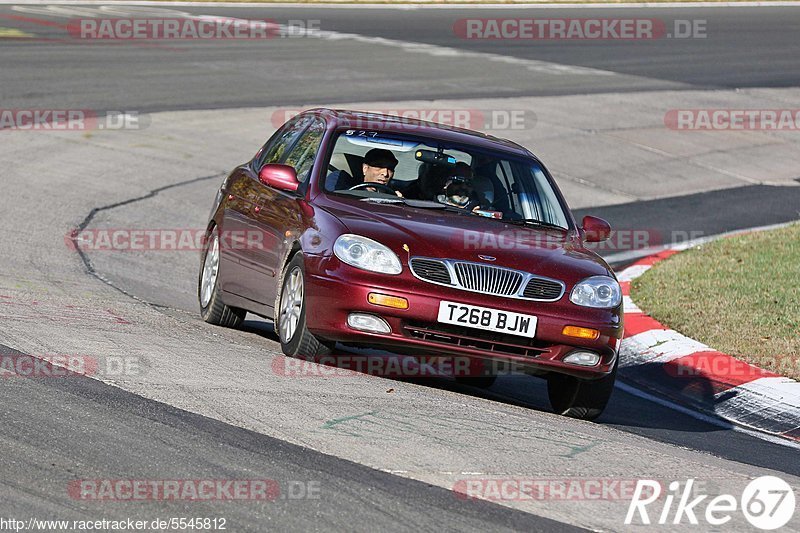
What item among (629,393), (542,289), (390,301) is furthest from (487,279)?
(629,393)

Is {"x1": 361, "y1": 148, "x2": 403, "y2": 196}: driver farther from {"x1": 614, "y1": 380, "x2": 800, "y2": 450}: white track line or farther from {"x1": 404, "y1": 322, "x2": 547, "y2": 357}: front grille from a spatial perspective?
{"x1": 614, "y1": 380, "x2": 800, "y2": 450}: white track line

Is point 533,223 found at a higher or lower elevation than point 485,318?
higher

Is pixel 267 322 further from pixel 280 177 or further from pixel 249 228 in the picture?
pixel 280 177

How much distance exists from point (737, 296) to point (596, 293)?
13.9ft

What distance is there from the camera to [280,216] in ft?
28.3

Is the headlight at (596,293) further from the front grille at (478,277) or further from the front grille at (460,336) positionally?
the front grille at (460,336)

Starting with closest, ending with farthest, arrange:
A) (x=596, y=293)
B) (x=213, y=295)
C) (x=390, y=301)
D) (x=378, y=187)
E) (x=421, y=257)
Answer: (x=390, y=301), (x=421, y=257), (x=596, y=293), (x=378, y=187), (x=213, y=295)

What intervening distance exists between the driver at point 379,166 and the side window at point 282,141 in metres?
0.88

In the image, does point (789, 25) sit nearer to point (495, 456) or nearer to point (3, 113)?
point (3, 113)

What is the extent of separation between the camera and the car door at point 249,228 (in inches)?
347

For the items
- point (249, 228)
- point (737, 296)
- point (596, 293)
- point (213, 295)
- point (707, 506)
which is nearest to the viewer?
point (707, 506)

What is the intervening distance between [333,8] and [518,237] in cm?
2917

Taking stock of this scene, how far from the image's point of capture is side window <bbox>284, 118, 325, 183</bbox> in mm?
8938

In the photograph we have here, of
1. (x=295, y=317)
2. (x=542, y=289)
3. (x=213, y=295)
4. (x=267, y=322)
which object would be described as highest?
(x=542, y=289)
